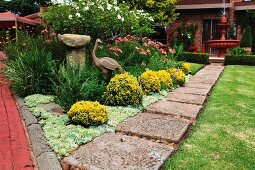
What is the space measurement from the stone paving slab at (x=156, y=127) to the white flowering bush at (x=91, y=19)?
4113 millimetres

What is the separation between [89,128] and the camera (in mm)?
3881

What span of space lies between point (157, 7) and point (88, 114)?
12.5 m

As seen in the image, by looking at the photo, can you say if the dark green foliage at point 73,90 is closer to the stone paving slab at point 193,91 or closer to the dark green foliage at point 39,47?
the dark green foliage at point 39,47

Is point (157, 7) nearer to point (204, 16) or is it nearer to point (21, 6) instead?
point (204, 16)

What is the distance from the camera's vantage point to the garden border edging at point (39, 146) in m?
2.92

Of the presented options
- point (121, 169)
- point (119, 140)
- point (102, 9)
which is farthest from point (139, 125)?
point (102, 9)

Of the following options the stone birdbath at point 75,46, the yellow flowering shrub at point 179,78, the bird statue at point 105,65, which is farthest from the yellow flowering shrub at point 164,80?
the stone birdbath at point 75,46

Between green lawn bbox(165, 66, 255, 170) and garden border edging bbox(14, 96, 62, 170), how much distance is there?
1.19 meters

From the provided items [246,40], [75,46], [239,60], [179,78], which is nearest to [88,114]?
[75,46]

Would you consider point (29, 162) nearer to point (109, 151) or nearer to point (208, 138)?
point (109, 151)

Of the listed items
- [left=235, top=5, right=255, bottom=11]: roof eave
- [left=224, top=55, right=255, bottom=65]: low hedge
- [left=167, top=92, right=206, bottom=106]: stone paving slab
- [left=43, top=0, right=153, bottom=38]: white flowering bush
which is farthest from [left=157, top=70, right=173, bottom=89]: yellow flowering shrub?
[left=235, top=5, right=255, bottom=11]: roof eave

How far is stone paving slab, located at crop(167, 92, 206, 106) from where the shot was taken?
560 centimetres

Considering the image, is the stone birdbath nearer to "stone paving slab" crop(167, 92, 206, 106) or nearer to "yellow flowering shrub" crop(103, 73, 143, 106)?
"yellow flowering shrub" crop(103, 73, 143, 106)

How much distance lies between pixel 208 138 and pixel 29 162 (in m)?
2.14
